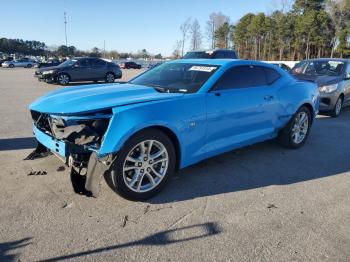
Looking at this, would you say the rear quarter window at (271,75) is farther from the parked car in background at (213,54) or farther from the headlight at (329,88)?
the parked car in background at (213,54)

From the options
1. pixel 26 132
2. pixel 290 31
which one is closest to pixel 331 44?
pixel 290 31

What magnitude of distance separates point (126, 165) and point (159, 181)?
48 centimetres

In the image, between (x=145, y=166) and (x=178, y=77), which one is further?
(x=178, y=77)

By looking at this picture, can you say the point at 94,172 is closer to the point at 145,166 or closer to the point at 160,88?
the point at 145,166

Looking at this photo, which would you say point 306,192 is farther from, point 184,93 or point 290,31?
point 290,31

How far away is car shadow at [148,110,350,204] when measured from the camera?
165 inches

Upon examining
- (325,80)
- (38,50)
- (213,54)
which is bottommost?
(325,80)

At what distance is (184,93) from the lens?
169 inches

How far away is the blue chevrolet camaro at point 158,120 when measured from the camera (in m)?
3.53

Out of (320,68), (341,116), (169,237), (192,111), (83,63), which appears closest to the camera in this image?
(169,237)

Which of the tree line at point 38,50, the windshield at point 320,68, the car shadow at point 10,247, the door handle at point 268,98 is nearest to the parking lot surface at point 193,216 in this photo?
the car shadow at point 10,247

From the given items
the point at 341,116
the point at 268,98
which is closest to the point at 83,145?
the point at 268,98

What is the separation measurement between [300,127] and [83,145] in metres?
4.22

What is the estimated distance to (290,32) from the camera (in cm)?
5944
